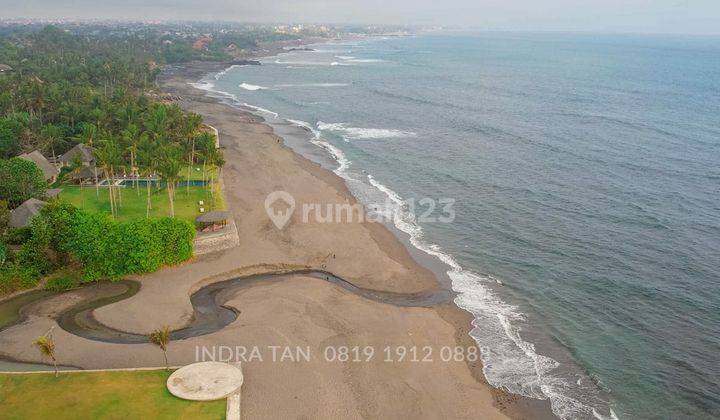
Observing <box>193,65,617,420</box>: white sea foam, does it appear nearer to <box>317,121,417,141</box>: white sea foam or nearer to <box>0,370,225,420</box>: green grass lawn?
<box>0,370,225,420</box>: green grass lawn

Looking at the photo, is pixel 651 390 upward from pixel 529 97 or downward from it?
downward

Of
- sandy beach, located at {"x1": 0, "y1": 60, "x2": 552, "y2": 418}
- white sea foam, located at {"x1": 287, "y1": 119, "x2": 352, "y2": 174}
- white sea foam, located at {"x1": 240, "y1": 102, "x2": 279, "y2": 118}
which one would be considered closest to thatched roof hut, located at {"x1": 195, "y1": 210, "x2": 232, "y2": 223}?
sandy beach, located at {"x1": 0, "y1": 60, "x2": 552, "y2": 418}

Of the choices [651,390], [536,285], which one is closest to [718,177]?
[536,285]

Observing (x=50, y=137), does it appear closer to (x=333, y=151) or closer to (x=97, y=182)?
(x=97, y=182)

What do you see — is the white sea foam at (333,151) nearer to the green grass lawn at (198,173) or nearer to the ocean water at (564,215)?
the ocean water at (564,215)

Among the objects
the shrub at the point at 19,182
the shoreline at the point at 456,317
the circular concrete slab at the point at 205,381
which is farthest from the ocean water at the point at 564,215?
the shrub at the point at 19,182

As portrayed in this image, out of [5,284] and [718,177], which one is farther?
[718,177]

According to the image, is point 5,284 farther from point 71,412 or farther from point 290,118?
point 290,118
